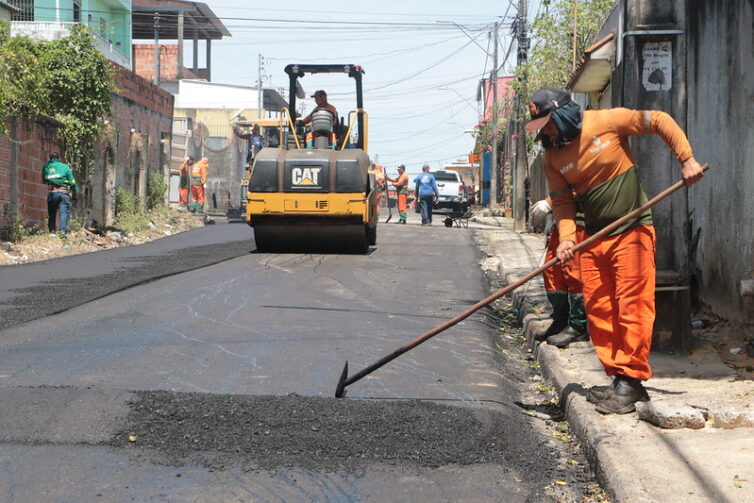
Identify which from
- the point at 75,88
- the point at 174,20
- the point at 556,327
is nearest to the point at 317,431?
the point at 556,327

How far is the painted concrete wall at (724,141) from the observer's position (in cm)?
708

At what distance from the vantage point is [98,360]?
636cm

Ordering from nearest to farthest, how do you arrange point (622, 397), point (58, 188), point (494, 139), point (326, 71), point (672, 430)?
point (672, 430) < point (622, 397) < point (326, 71) < point (58, 188) < point (494, 139)

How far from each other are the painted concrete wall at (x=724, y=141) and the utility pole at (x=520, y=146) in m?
14.4

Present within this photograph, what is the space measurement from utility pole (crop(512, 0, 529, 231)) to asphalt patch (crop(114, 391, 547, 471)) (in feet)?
58.7

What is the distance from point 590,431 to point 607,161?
4.96 ft

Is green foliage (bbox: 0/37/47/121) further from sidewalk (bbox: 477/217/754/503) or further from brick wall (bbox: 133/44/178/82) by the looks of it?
brick wall (bbox: 133/44/178/82)

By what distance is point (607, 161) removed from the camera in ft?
17.2

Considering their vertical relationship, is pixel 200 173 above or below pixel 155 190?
above

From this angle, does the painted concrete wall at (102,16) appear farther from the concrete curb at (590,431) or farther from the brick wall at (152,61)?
the concrete curb at (590,431)

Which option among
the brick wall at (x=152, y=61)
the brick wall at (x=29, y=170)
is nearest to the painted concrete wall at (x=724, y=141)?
the brick wall at (x=29, y=170)

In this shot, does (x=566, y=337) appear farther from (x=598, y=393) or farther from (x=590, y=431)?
(x=590, y=431)

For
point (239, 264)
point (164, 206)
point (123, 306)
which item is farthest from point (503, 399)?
point (164, 206)

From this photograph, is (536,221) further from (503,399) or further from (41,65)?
(41,65)
